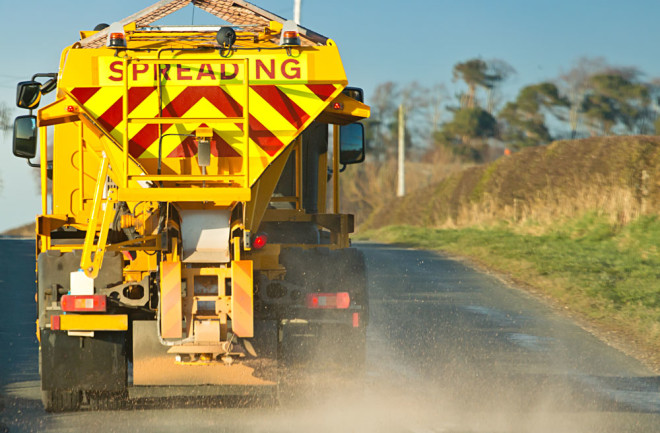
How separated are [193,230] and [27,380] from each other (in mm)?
2551

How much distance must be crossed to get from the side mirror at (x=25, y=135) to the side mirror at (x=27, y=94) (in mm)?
327

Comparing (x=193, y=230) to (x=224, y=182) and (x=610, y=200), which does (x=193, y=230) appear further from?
(x=610, y=200)

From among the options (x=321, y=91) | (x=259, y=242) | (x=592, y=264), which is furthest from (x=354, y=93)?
(x=592, y=264)

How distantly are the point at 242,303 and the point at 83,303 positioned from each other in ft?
3.53

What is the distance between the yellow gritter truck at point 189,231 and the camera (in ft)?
22.4

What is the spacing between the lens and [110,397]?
7793 millimetres

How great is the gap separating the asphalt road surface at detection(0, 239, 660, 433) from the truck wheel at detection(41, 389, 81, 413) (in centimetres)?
9

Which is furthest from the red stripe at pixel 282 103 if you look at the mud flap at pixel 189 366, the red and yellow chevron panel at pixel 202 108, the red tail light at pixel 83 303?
the red tail light at pixel 83 303

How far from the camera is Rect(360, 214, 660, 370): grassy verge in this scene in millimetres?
12250

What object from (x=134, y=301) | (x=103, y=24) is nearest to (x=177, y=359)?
(x=134, y=301)

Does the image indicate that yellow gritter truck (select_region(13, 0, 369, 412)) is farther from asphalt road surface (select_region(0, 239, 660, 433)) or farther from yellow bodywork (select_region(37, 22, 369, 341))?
asphalt road surface (select_region(0, 239, 660, 433))

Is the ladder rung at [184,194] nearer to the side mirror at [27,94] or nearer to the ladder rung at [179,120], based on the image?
the ladder rung at [179,120]

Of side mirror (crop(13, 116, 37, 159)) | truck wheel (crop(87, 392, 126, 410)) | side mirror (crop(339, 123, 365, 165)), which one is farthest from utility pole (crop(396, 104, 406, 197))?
truck wheel (crop(87, 392, 126, 410))

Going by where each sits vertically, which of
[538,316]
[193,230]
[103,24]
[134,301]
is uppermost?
A: [103,24]
